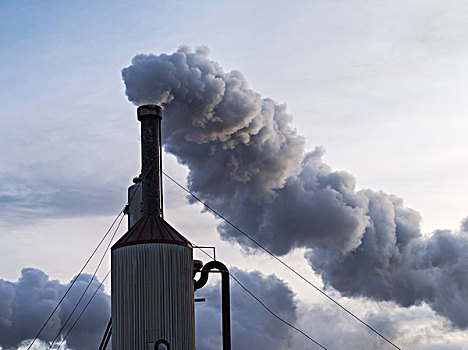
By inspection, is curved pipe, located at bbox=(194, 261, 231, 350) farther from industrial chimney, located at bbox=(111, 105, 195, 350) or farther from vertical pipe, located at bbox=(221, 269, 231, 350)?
industrial chimney, located at bbox=(111, 105, 195, 350)

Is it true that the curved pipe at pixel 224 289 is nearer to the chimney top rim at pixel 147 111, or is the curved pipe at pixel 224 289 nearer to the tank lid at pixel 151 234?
the tank lid at pixel 151 234

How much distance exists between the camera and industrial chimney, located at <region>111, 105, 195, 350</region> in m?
35.5

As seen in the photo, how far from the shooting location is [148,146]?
1580 inches

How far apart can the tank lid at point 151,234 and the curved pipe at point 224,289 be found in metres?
2.54

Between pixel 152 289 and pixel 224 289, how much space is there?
19.7ft

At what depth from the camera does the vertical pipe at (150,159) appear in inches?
1556

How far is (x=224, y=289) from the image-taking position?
1607 inches

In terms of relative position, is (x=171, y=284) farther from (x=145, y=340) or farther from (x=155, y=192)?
(x=155, y=192)

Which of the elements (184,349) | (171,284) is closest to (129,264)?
A: (171,284)

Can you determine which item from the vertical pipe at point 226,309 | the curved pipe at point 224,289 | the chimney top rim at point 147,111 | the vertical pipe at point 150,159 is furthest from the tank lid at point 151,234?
the chimney top rim at point 147,111

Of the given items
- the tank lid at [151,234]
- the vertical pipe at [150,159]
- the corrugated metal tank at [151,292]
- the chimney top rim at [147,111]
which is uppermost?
the chimney top rim at [147,111]

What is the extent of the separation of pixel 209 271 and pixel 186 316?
4024 millimetres

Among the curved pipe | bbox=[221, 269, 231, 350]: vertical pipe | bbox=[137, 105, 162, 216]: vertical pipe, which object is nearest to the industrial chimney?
bbox=[137, 105, 162, 216]: vertical pipe

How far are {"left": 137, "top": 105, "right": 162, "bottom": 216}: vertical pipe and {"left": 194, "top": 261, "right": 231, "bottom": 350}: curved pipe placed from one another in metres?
3.90
